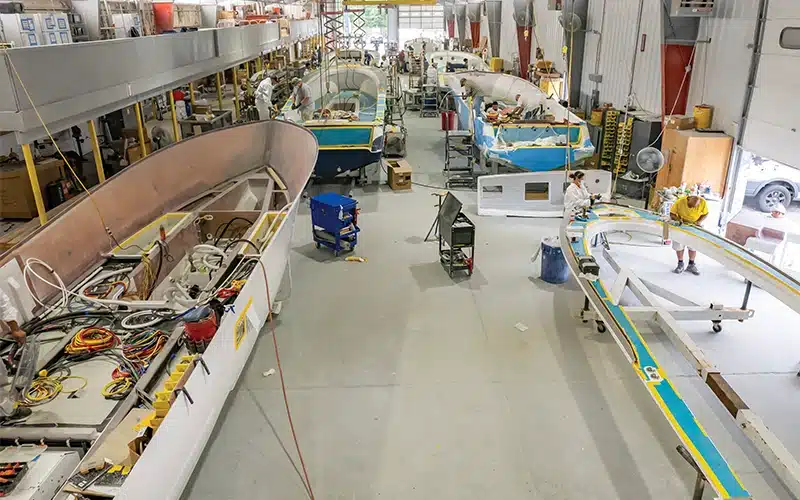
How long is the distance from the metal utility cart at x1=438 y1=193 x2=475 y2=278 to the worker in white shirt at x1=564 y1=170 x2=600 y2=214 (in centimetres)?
116

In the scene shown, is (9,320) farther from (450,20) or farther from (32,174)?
(450,20)

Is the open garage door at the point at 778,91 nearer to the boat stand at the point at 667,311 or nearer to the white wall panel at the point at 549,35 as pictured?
the boat stand at the point at 667,311

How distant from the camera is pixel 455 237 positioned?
648cm

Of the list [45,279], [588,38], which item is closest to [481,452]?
[45,279]

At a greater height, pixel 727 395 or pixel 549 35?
pixel 549 35

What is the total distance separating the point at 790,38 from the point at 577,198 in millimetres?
2969

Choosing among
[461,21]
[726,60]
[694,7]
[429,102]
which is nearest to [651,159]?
[726,60]

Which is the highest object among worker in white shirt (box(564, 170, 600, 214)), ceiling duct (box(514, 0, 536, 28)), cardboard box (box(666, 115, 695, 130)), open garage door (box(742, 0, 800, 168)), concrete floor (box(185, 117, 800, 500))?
ceiling duct (box(514, 0, 536, 28))

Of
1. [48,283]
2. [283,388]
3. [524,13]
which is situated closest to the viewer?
[48,283]

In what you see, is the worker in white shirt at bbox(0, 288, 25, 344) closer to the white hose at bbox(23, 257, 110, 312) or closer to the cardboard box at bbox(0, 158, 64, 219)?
the white hose at bbox(23, 257, 110, 312)

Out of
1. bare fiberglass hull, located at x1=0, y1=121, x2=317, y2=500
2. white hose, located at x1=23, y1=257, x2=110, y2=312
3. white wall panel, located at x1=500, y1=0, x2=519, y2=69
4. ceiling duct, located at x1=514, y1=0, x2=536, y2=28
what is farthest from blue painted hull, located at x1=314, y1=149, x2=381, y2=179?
white wall panel, located at x1=500, y1=0, x2=519, y2=69

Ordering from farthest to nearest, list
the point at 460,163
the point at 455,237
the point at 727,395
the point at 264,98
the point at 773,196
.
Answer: the point at 460,163, the point at 264,98, the point at 773,196, the point at 455,237, the point at 727,395

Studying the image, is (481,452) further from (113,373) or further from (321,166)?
(321,166)

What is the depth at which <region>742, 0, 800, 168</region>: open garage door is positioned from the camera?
20.6 feet
